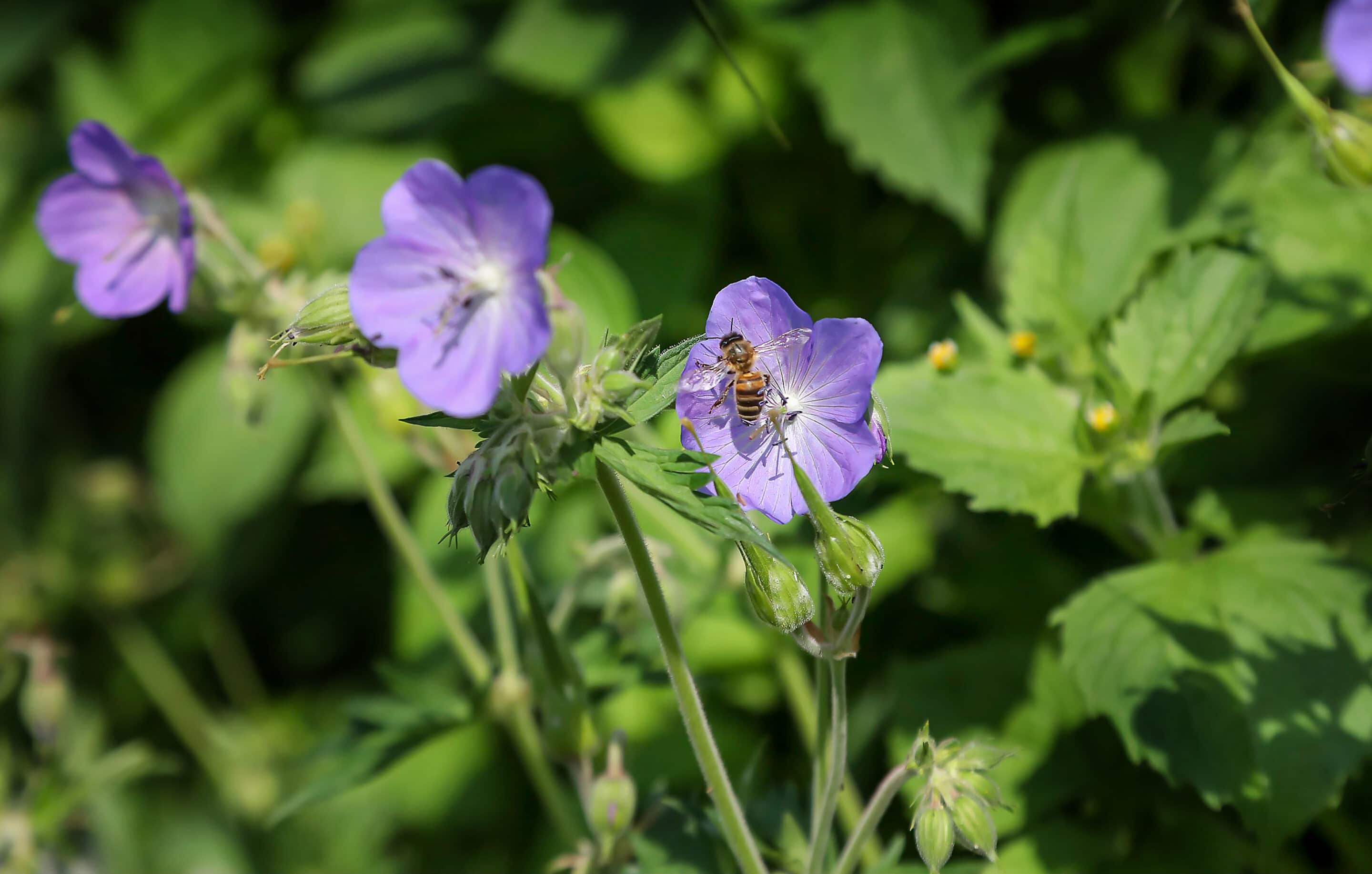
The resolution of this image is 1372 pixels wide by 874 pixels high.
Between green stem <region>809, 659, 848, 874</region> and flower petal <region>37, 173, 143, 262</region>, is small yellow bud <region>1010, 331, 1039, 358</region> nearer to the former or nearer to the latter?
green stem <region>809, 659, 848, 874</region>

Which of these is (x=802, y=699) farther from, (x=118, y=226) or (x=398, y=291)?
(x=118, y=226)

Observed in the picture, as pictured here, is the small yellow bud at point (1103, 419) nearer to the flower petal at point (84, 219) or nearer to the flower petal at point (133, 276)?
the flower petal at point (133, 276)

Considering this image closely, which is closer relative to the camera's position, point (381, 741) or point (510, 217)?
point (510, 217)

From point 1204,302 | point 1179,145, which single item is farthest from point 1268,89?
point 1204,302

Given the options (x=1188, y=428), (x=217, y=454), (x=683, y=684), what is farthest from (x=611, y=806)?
(x=217, y=454)

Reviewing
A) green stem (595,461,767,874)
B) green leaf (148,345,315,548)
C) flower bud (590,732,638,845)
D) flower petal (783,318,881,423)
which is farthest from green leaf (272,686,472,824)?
green leaf (148,345,315,548)

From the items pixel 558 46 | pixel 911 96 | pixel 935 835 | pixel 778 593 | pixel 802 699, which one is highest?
pixel 558 46
